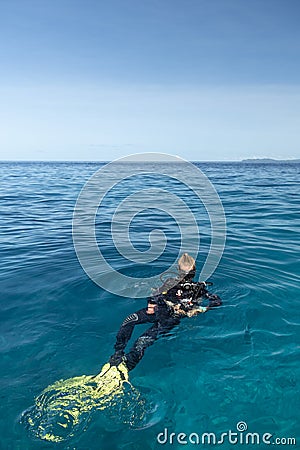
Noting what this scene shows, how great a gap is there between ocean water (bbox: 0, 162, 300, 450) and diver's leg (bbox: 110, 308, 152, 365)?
0.40 m

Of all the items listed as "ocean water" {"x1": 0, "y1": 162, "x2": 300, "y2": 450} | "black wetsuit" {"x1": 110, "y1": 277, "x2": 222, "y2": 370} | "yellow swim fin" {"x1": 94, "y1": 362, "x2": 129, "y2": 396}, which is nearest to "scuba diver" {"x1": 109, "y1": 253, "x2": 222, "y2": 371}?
"black wetsuit" {"x1": 110, "y1": 277, "x2": 222, "y2": 370}

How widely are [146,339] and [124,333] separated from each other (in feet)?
1.39

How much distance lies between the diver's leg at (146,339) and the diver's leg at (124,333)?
0.16 m

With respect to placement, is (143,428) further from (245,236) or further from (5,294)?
(245,236)

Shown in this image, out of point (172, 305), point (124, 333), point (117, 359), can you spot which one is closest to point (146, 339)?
point (124, 333)

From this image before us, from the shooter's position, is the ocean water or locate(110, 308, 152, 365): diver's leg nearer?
the ocean water

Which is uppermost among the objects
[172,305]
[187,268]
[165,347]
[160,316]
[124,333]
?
[187,268]

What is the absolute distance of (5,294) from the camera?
28.6ft

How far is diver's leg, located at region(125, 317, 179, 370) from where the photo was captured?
5824mm

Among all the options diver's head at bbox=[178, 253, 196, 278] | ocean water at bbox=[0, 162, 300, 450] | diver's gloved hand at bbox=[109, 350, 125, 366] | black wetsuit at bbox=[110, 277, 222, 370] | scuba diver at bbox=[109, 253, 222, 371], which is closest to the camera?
ocean water at bbox=[0, 162, 300, 450]

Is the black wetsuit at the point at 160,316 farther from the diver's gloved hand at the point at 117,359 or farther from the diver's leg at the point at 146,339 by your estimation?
the diver's gloved hand at the point at 117,359

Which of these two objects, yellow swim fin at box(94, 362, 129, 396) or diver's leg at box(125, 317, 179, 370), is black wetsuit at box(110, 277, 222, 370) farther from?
yellow swim fin at box(94, 362, 129, 396)

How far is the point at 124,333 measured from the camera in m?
6.29

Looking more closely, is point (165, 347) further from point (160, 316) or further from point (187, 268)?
point (187, 268)
